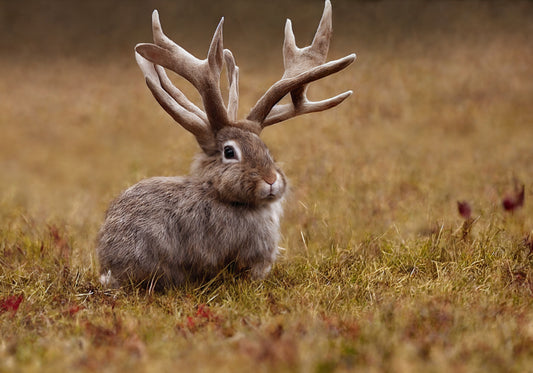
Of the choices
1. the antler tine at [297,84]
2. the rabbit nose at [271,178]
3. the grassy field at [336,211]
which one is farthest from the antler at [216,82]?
the grassy field at [336,211]

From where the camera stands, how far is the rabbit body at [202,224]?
469 centimetres

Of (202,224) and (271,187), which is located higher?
(271,187)

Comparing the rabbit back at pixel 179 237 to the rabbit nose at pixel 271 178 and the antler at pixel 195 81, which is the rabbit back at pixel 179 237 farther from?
the antler at pixel 195 81

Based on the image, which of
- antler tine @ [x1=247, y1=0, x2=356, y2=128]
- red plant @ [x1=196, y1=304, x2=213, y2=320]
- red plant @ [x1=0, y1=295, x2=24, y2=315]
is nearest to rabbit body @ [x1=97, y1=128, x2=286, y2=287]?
antler tine @ [x1=247, y1=0, x2=356, y2=128]

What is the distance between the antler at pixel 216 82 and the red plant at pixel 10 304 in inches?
71.8

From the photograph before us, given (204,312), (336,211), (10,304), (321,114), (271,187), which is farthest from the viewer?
(321,114)

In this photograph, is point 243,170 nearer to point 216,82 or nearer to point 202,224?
point 202,224

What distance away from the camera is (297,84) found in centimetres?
482

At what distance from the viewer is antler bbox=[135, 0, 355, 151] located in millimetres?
4766

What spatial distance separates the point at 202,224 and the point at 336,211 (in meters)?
2.48

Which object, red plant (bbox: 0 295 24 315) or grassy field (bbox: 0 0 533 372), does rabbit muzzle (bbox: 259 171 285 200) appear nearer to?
grassy field (bbox: 0 0 533 372)

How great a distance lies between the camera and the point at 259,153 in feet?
15.5

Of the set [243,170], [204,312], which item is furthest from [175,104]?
[204,312]

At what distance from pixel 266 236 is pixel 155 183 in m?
1.04
